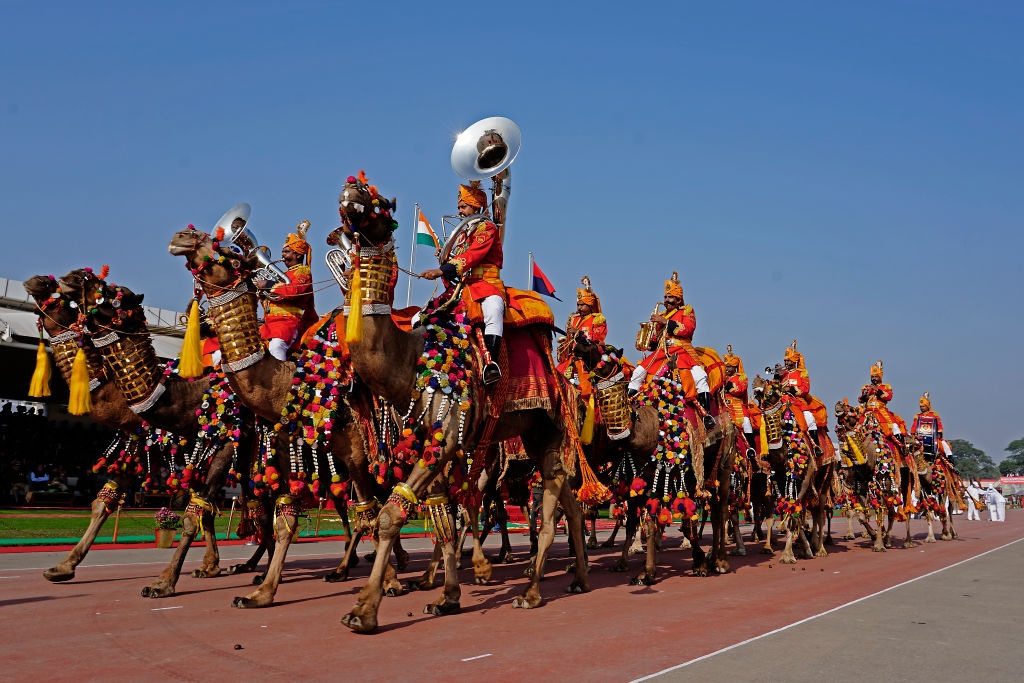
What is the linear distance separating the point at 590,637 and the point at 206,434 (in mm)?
5080

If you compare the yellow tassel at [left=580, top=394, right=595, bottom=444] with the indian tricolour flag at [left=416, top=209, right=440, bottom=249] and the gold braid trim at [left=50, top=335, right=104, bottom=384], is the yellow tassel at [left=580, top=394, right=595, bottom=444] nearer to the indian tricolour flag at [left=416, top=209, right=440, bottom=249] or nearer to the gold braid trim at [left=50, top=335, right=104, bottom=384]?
the indian tricolour flag at [left=416, top=209, right=440, bottom=249]

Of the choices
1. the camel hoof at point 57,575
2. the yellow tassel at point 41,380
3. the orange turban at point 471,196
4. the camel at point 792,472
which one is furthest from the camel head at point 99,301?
the camel at point 792,472

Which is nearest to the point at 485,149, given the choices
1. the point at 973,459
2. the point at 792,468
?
the point at 792,468

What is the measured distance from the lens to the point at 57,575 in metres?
9.68

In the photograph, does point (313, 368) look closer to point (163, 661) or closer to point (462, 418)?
point (462, 418)

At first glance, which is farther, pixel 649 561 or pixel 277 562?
pixel 649 561

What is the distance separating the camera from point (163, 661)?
5.58 meters

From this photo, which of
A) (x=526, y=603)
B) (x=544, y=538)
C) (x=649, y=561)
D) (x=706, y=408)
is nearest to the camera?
(x=526, y=603)

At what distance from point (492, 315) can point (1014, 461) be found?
18215 cm

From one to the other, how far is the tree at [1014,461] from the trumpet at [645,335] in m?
162

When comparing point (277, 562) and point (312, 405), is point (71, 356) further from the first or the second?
point (277, 562)

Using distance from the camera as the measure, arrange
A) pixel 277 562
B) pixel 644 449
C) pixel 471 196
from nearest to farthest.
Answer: pixel 277 562, pixel 471 196, pixel 644 449

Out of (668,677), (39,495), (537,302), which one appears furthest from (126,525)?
(668,677)

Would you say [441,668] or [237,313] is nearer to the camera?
[441,668]
